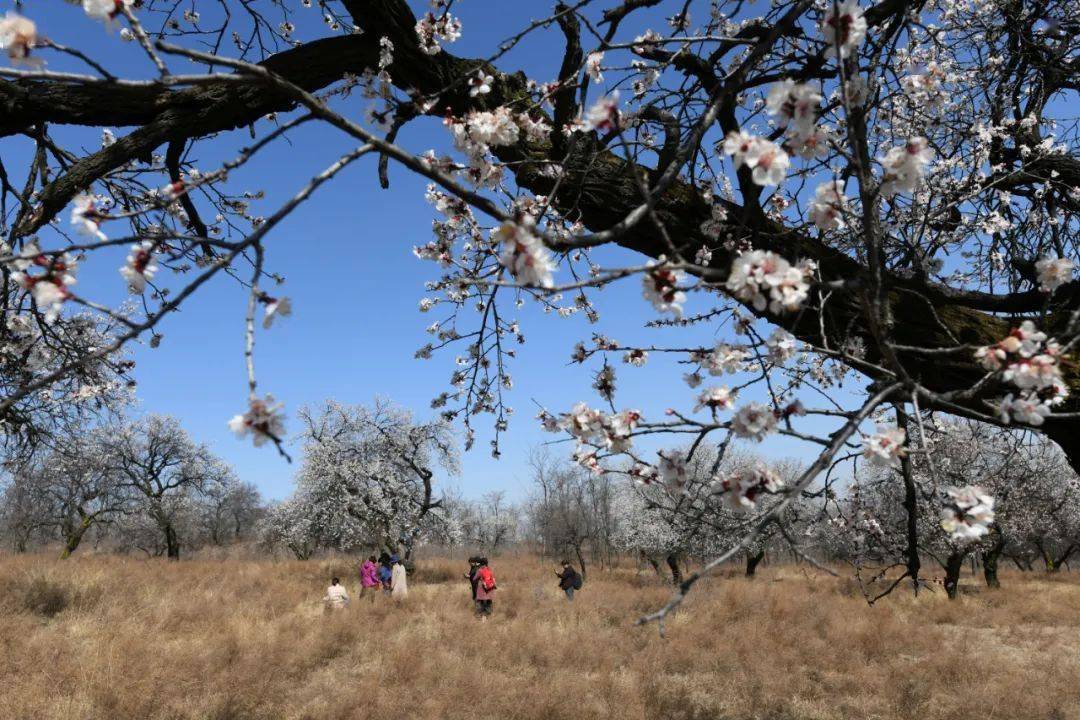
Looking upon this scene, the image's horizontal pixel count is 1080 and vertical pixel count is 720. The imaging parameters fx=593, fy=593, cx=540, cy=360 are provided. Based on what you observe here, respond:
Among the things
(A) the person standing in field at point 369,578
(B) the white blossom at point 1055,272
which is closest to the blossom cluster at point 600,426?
(B) the white blossom at point 1055,272

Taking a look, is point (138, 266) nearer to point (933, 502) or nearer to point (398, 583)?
point (933, 502)

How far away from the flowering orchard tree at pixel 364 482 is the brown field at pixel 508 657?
23.5 feet

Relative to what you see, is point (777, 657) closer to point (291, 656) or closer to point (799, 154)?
point (291, 656)

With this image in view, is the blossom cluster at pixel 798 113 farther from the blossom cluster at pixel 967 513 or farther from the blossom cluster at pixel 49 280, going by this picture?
the blossom cluster at pixel 49 280

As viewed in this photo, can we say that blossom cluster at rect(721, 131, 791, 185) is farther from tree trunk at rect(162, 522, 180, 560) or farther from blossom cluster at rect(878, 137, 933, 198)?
tree trunk at rect(162, 522, 180, 560)

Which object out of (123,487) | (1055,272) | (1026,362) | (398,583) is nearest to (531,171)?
(1026,362)

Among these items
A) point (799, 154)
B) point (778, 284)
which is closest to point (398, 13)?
point (799, 154)

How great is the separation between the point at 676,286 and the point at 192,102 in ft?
8.56

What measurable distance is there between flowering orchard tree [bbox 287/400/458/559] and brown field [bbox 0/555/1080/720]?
23.5ft

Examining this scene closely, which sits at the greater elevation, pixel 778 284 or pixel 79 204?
pixel 79 204

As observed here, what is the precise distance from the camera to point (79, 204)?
53.5 inches

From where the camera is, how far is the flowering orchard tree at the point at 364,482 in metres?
20.2

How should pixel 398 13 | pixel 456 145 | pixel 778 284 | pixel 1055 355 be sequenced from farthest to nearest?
pixel 398 13
pixel 456 145
pixel 1055 355
pixel 778 284

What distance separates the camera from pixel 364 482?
21.5 metres
